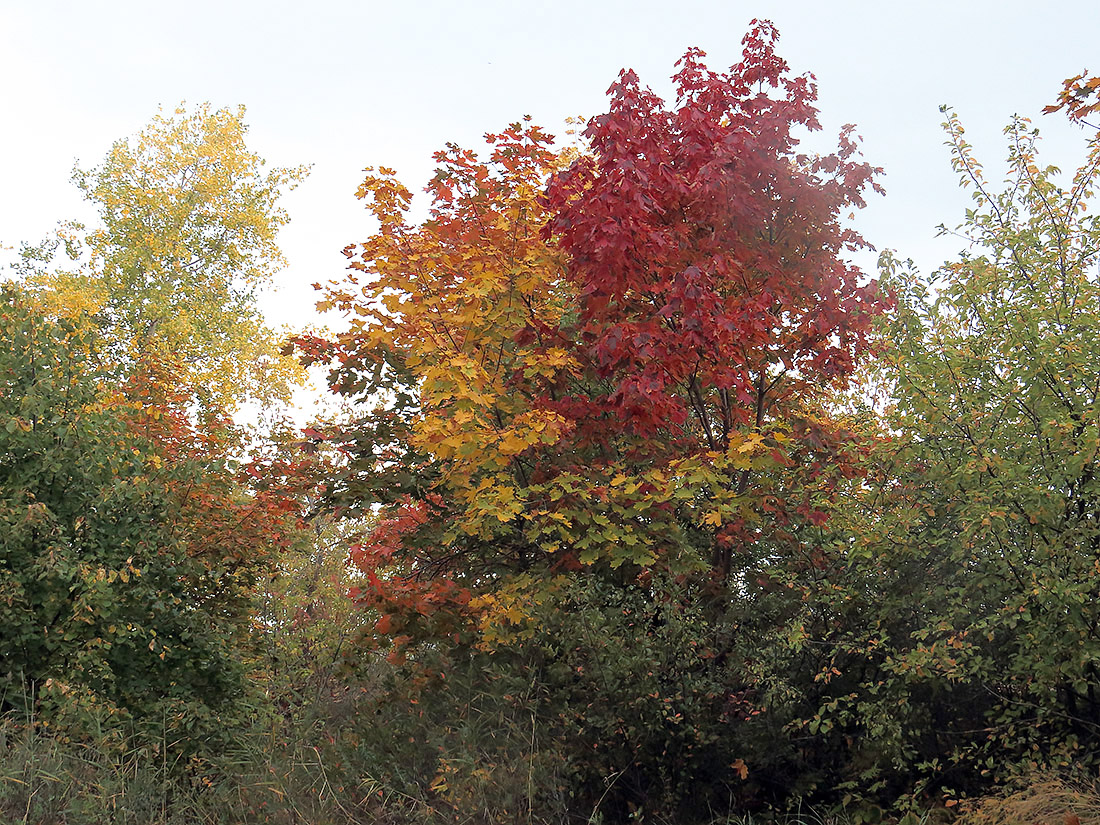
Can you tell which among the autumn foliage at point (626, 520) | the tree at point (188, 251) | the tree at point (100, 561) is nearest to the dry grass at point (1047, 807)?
the autumn foliage at point (626, 520)

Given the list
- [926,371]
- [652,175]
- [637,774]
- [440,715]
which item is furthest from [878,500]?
[440,715]

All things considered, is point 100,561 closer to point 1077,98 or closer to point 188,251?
point 1077,98

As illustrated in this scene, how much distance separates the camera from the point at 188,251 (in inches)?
950

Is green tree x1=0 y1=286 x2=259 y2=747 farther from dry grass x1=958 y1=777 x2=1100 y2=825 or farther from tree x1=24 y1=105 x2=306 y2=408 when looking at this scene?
tree x1=24 y1=105 x2=306 y2=408

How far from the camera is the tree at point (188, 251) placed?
23188mm

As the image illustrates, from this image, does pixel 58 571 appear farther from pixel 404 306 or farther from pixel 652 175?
pixel 652 175

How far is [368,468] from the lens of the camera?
29.1ft

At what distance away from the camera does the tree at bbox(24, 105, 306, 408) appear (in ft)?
76.1

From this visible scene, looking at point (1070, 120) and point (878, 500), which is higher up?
point (1070, 120)

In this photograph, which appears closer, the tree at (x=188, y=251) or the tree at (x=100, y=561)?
the tree at (x=100, y=561)

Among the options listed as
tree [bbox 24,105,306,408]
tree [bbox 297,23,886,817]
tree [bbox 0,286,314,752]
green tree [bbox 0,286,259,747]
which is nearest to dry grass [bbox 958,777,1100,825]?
tree [bbox 297,23,886,817]

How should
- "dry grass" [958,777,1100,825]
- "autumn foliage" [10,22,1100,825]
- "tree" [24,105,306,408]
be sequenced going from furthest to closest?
1. "tree" [24,105,306,408]
2. "autumn foliage" [10,22,1100,825]
3. "dry grass" [958,777,1100,825]

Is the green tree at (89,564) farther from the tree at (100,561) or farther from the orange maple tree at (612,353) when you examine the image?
the orange maple tree at (612,353)

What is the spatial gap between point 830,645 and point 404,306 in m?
4.19
